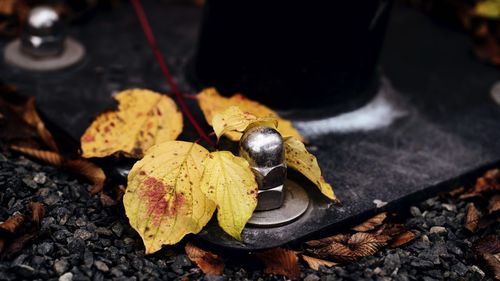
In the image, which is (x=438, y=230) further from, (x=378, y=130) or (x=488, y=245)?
(x=378, y=130)

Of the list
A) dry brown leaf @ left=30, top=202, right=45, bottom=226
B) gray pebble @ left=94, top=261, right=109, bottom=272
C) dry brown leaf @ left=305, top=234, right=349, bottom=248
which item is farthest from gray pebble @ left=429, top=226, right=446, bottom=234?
dry brown leaf @ left=30, top=202, right=45, bottom=226

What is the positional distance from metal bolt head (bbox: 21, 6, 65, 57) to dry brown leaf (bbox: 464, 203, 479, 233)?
1383 millimetres

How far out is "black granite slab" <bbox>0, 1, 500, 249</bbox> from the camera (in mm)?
1703

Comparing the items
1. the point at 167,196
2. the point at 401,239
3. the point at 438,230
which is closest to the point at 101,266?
the point at 167,196

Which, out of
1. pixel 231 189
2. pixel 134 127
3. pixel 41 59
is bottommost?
pixel 41 59

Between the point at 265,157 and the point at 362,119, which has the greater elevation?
the point at 265,157

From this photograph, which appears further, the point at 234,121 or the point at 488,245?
the point at 488,245

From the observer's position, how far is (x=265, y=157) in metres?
1.49

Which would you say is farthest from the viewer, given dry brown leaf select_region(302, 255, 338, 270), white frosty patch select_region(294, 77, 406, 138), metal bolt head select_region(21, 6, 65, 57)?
metal bolt head select_region(21, 6, 65, 57)

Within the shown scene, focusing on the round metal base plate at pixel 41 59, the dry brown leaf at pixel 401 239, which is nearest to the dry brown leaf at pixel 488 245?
the dry brown leaf at pixel 401 239

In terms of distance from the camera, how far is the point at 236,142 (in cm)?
174

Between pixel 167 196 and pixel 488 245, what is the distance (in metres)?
0.79

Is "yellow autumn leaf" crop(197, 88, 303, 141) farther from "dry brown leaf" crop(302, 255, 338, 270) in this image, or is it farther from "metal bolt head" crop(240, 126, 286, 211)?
"dry brown leaf" crop(302, 255, 338, 270)

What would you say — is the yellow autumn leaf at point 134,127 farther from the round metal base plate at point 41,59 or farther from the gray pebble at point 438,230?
the gray pebble at point 438,230
